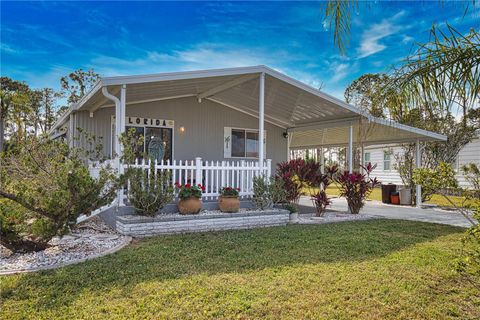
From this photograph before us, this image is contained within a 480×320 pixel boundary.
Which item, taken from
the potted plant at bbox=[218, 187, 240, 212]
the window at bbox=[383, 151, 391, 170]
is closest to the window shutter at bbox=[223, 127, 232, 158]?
the potted plant at bbox=[218, 187, 240, 212]

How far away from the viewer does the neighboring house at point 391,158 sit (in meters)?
16.9

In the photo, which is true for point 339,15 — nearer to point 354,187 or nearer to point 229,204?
point 229,204

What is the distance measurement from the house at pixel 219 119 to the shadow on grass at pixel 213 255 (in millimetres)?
2030

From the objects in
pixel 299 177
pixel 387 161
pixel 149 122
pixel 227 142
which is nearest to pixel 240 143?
pixel 227 142

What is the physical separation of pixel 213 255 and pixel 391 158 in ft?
63.2

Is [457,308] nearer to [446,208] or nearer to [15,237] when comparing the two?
[15,237]

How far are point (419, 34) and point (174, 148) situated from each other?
325 inches

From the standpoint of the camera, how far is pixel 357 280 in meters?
3.80

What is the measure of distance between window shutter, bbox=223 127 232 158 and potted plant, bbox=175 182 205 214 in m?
4.47

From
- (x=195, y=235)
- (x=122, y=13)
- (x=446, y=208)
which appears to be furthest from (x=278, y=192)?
(x=446, y=208)

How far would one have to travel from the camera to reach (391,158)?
2112 centimetres

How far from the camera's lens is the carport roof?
7.46m

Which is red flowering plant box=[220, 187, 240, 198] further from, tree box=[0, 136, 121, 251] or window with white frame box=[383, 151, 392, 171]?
window with white frame box=[383, 151, 392, 171]

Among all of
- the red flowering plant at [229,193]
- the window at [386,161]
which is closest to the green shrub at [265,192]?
the red flowering plant at [229,193]
